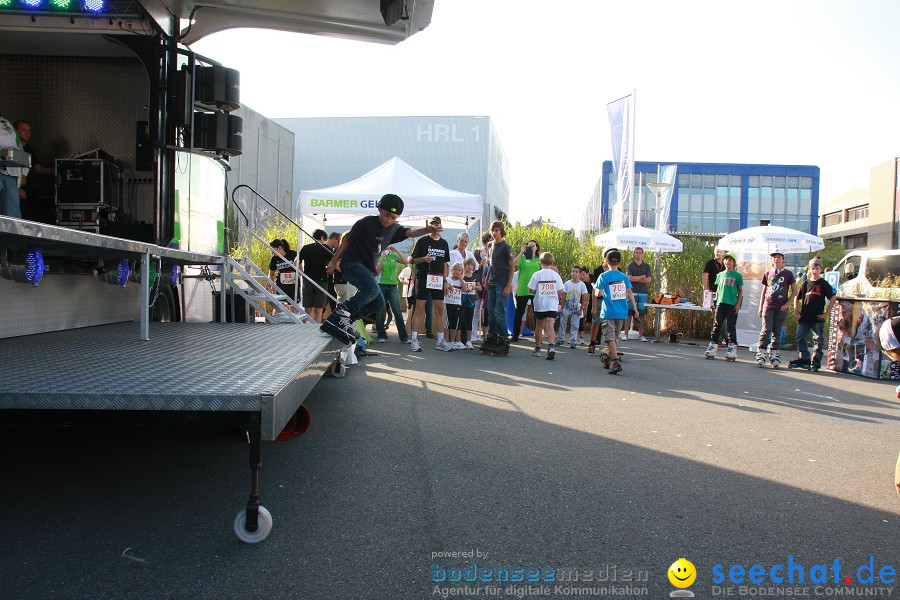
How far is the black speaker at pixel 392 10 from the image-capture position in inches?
250

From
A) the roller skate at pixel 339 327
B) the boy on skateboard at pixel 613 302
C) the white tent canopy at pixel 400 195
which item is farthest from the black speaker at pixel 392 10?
the white tent canopy at pixel 400 195

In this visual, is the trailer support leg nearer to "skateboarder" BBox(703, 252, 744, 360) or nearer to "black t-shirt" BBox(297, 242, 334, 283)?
"black t-shirt" BBox(297, 242, 334, 283)

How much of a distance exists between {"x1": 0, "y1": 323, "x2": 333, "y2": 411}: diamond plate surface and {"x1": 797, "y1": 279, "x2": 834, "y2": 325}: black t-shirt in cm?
894

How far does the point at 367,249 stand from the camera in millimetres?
6855

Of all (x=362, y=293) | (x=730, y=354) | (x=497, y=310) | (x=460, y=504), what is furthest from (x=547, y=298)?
(x=460, y=504)

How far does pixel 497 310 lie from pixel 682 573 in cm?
840

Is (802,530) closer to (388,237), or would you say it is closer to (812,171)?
(388,237)

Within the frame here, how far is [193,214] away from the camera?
7.08m

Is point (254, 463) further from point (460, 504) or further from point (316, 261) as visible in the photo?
point (316, 261)

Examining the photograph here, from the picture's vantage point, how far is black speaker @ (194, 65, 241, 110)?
20.5ft

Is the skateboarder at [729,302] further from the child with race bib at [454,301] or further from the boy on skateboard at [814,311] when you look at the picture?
the child with race bib at [454,301]

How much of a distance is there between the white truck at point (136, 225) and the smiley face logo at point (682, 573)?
1783mm

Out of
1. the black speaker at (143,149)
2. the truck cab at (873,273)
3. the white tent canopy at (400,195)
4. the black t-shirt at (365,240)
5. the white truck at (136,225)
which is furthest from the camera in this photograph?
the white tent canopy at (400,195)

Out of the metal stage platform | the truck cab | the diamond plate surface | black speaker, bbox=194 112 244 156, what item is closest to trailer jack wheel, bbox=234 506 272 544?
the metal stage platform
